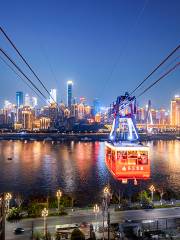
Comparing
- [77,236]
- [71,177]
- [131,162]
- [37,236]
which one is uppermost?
[131,162]

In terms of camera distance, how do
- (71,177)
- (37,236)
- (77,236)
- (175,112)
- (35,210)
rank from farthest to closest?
(175,112) → (71,177) → (35,210) → (37,236) → (77,236)

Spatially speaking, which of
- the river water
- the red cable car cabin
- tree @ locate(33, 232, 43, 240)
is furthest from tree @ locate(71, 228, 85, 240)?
the river water

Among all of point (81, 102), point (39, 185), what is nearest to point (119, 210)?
point (39, 185)

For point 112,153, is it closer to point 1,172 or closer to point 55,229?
point 55,229

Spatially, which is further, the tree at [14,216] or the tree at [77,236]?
the tree at [14,216]

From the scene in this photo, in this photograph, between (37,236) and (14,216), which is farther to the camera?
(14,216)

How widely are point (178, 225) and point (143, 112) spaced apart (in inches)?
5749

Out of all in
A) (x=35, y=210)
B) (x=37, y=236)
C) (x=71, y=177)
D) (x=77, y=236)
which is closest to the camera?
(x=77, y=236)

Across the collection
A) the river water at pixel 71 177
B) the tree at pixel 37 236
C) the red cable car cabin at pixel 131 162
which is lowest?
the river water at pixel 71 177

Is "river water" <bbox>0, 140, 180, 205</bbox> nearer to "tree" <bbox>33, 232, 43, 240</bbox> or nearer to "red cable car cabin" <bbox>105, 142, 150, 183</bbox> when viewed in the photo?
"tree" <bbox>33, 232, 43, 240</bbox>

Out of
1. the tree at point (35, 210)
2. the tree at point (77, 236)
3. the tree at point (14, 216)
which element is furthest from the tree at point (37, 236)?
the tree at point (35, 210)

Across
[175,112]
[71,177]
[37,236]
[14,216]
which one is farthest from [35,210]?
[175,112]

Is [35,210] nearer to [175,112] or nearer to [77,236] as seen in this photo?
[77,236]

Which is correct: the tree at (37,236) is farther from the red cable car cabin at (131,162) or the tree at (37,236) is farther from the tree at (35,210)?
the red cable car cabin at (131,162)
